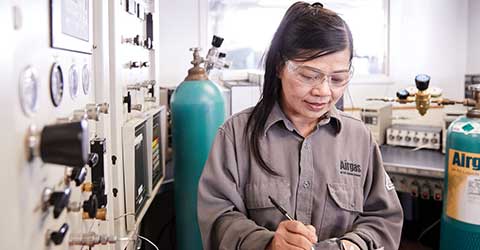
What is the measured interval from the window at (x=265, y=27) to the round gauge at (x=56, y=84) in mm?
2732

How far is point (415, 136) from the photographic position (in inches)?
103

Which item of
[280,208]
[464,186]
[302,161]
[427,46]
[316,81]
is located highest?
[427,46]

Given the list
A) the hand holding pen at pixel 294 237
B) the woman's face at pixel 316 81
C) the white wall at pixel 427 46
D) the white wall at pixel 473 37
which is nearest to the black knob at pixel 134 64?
the woman's face at pixel 316 81

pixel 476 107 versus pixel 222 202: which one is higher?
pixel 476 107

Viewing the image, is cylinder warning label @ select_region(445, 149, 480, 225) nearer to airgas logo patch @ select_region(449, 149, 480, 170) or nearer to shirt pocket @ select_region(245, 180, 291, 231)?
airgas logo patch @ select_region(449, 149, 480, 170)

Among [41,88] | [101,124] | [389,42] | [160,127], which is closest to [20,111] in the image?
[41,88]

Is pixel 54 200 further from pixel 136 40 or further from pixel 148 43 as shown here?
pixel 148 43

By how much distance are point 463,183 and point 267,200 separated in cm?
112

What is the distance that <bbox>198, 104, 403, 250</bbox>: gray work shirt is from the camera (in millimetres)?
1146

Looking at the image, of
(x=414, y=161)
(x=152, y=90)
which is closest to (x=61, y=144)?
(x=152, y=90)

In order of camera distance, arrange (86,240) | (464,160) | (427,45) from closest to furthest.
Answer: (86,240)
(464,160)
(427,45)

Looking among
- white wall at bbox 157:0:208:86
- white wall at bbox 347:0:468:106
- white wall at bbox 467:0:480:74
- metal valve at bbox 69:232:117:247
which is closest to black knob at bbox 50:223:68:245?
metal valve at bbox 69:232:117:247

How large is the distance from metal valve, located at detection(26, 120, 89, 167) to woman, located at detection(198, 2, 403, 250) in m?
0.57

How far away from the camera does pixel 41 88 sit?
685 millimetres
